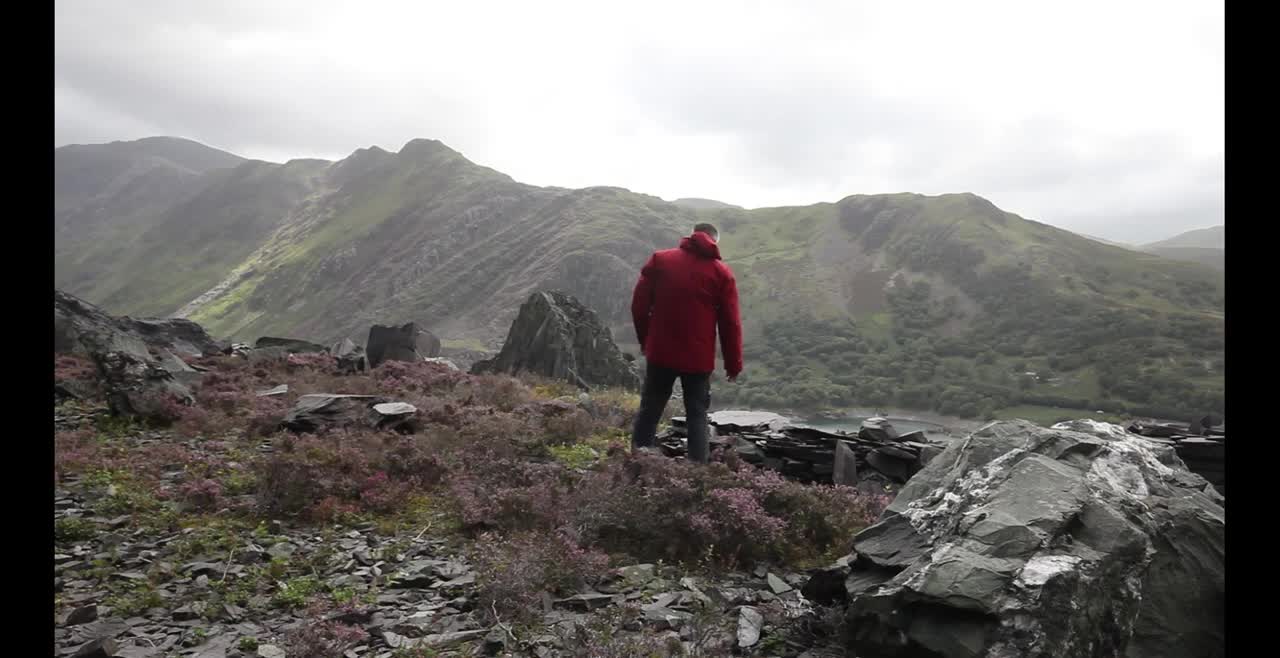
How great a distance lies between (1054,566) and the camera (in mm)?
3926

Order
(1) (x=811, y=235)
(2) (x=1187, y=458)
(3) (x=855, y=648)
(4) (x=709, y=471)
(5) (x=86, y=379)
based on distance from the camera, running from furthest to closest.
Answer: (1) (x=811, y=235), (5) (x=86, y=379), (2) (x=1187, y=458), (4) (x=709, y=471), (3) (x=855, y=648)

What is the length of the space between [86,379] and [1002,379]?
92.8m

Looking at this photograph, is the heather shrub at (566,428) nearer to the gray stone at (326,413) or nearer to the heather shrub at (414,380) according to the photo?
the gray stone at (326,413)

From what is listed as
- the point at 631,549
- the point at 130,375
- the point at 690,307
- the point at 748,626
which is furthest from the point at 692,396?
the point at 130,375

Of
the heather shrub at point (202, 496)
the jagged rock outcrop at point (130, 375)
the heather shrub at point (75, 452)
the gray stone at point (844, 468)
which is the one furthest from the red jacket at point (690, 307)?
the jagged rock outcrop at point (130, 375)

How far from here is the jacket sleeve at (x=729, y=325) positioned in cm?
881

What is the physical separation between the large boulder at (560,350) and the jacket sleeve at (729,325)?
16.9 metres

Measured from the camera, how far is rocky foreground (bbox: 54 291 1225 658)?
4105 millimetres

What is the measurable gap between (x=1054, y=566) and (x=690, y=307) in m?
5.29

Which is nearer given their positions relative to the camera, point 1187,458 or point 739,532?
point 739,532
